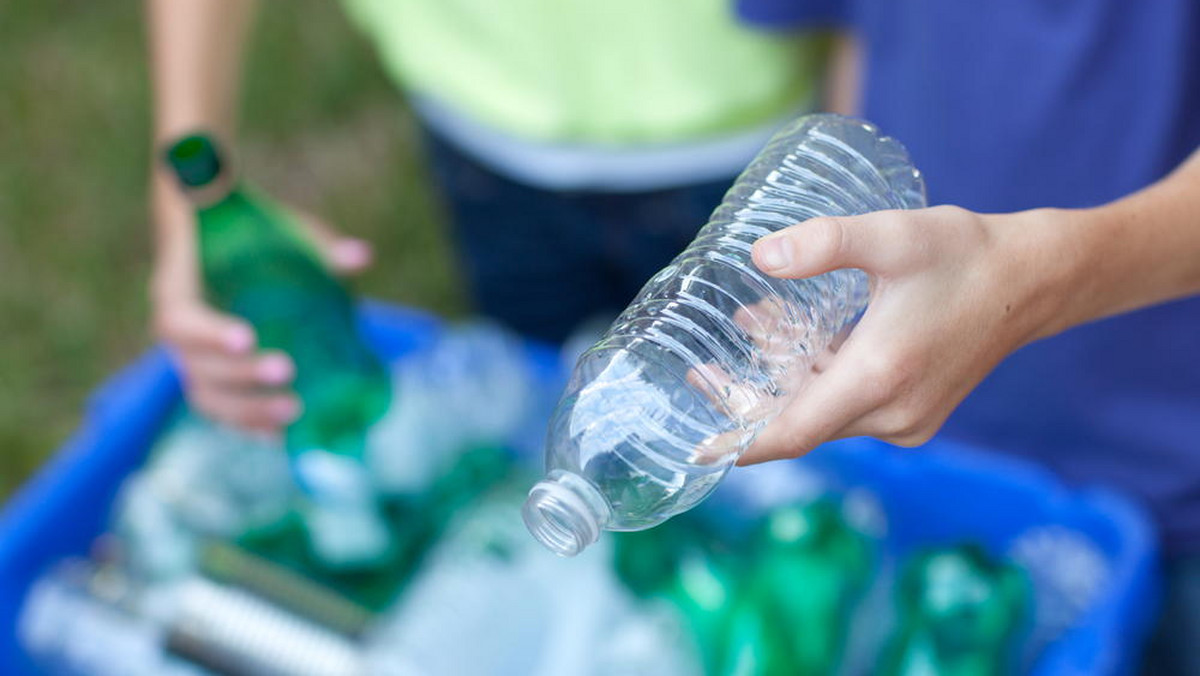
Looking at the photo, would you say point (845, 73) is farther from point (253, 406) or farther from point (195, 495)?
point (195, 495)

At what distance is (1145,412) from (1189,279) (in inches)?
14.3

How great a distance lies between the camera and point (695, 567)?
0.97m

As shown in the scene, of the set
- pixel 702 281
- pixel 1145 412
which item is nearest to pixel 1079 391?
pixel 1145 412

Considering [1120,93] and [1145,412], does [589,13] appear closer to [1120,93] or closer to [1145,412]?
[1120,93]

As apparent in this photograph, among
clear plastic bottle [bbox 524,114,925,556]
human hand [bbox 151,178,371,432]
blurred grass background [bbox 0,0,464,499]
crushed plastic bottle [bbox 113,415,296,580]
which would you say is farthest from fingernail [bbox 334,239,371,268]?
blurred grass background [bbox 0,0,464,499]

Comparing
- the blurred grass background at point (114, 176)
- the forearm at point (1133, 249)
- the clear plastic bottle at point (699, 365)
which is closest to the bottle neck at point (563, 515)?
the clear plastic bottle at point (699, 365)

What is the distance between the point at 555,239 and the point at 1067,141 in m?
0.60

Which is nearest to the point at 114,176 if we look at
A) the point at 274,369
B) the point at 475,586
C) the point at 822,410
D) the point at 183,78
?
the point at 183,78

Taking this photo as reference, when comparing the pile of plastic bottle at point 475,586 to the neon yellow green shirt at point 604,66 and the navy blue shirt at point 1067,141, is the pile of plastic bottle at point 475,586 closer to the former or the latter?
the navy blue shirt at point 1067,141

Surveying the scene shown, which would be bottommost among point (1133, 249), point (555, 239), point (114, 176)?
point (1133, 249)

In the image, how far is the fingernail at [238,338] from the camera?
1.02 meters

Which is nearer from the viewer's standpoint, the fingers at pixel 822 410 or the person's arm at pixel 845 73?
the fingers at pixel 822 410

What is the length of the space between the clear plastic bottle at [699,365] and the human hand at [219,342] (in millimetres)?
511

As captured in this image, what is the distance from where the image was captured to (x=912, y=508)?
3.75ft
